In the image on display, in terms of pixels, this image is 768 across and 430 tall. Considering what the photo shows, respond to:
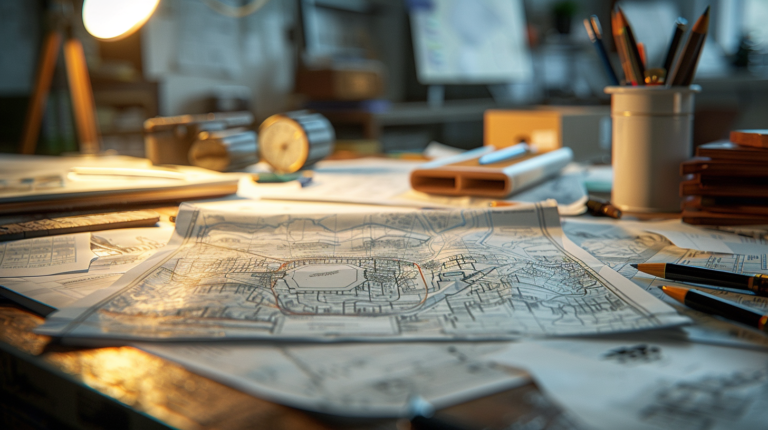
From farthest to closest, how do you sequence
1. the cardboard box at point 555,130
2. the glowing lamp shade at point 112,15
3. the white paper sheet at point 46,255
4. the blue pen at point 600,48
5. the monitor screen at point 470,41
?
the monitor screen at point 470,41 → the cardboard box at point 555,130 → the glowing lamp shade at point 112,15 → the blue pen at point 600,48 → the white paper sheet at point 46,255

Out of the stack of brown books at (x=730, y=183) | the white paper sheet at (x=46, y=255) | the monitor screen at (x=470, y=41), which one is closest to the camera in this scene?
the white paper sheet at (x=46, y=255)

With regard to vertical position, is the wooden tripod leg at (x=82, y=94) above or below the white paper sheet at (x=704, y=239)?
above

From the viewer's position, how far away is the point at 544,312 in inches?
15.1

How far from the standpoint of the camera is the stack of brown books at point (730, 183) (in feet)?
2.13

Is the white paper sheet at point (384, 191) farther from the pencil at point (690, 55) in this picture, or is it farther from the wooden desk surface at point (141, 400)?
the wooden desk surface at point (141, 400)

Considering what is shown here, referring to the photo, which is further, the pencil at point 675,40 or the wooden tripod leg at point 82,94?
the wooden tripod leg at point 82,94

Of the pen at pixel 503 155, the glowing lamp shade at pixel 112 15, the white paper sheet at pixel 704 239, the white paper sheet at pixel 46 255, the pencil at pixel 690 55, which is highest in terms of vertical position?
the glowing lamp shade at pixel 112 15

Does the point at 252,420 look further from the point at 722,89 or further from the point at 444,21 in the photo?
the point at 722,89

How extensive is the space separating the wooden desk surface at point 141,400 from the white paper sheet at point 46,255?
0.47 feet

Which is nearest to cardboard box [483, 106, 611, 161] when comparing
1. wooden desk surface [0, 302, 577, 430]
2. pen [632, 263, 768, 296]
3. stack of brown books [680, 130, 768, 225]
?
stack of brown books [680, 130, 768, 225]

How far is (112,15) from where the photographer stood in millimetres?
1042

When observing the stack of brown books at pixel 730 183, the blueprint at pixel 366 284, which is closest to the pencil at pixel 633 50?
the stack of brown books at pixel 730 183

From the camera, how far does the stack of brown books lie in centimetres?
65

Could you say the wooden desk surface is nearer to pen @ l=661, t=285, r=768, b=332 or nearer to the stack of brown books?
pen @ l=661, t=285, r=768, b=332
